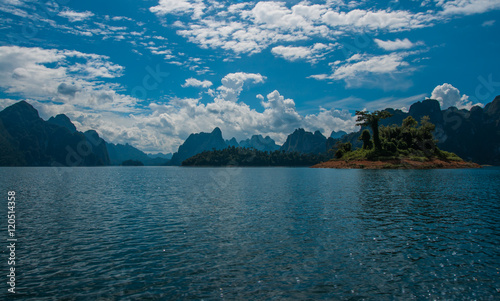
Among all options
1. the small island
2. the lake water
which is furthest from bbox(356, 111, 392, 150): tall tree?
the lake water

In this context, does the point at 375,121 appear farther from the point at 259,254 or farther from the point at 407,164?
the point at 259,254

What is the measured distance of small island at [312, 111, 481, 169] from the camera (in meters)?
157

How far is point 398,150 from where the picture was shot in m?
168

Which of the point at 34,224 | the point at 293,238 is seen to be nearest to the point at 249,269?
the point at 293,238

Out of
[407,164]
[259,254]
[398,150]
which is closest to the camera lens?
[259,254]

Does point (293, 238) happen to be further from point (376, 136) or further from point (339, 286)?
point (376, 136)

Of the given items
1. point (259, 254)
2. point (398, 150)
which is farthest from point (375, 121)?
point (259, 254)

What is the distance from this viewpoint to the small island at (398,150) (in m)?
157

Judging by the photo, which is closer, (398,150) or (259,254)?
(259,254)

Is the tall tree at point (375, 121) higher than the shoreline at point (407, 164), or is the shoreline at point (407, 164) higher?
the tall tree at point (375, 121)

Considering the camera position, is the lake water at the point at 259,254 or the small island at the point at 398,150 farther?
the small island at the point at 398,150

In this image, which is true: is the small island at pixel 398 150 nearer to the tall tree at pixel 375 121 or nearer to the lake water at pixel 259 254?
the tall tree at pixel 375 121

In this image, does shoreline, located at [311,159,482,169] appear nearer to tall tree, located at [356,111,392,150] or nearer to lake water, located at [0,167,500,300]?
tall tree, located at [356,111,392,150]

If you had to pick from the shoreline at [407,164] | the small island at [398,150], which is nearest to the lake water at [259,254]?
the shoreline at [407,164]
